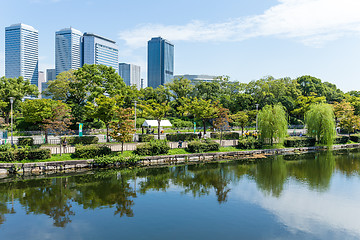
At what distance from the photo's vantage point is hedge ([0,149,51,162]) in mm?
25094

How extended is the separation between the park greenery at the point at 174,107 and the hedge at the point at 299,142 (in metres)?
1.19

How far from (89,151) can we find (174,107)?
155 ft

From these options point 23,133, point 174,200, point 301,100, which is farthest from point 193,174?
point 301,100

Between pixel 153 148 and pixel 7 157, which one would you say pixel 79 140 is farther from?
pixel 153 148

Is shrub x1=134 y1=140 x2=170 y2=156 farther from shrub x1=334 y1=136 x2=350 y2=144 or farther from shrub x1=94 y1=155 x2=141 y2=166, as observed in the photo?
shrub x1=334 y1=136 x2=350 y2=144

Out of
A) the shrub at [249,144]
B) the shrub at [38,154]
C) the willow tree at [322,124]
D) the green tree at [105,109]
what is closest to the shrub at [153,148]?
the green tree at [105,109]

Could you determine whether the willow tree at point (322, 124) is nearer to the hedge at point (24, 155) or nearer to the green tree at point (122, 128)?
the green tree at point (122, 128)

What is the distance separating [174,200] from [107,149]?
1356 cm

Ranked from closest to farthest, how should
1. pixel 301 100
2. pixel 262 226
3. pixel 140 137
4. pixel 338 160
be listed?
pixel 262 226
pixel 338 160
pixel 140 137
pixel 301 100

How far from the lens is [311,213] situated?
15789 millimetres

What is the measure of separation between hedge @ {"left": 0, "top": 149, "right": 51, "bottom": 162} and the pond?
A: 338cm

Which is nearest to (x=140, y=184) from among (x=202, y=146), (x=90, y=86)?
(x=202, y=146)

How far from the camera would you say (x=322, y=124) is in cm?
4184

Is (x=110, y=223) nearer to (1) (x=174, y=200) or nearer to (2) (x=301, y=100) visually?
(1) (x=174, y=200)
